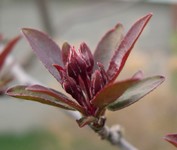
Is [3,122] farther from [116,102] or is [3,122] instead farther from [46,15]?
[116,102]

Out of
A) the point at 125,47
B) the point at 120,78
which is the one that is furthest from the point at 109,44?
the point at 120,78

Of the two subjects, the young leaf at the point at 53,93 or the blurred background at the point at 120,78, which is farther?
the blurred background at the point at 120,78

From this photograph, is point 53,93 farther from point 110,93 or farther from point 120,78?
point 120,78

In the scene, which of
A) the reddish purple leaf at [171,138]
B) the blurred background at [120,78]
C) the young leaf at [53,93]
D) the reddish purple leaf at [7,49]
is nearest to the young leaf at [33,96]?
the young leaf at [53,93]

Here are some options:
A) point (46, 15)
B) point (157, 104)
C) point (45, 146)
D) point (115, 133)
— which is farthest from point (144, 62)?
point (115, 133)

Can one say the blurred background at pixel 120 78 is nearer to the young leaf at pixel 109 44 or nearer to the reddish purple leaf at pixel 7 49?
the reddish purple leaf at pixel 7 49

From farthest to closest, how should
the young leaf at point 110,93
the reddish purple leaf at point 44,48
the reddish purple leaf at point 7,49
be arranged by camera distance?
the reddish purple leaf at point 7,49 → the reddish purple leaf at point 44,48 → the young leaf at point 110,93

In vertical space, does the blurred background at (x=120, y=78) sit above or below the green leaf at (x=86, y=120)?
below

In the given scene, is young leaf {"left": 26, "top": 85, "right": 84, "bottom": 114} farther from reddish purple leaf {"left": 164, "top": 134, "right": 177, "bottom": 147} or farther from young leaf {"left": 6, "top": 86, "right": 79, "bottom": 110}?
reddish purple leaf {"left": 164, "top": 134, "right": 177, "bottom": 147}
